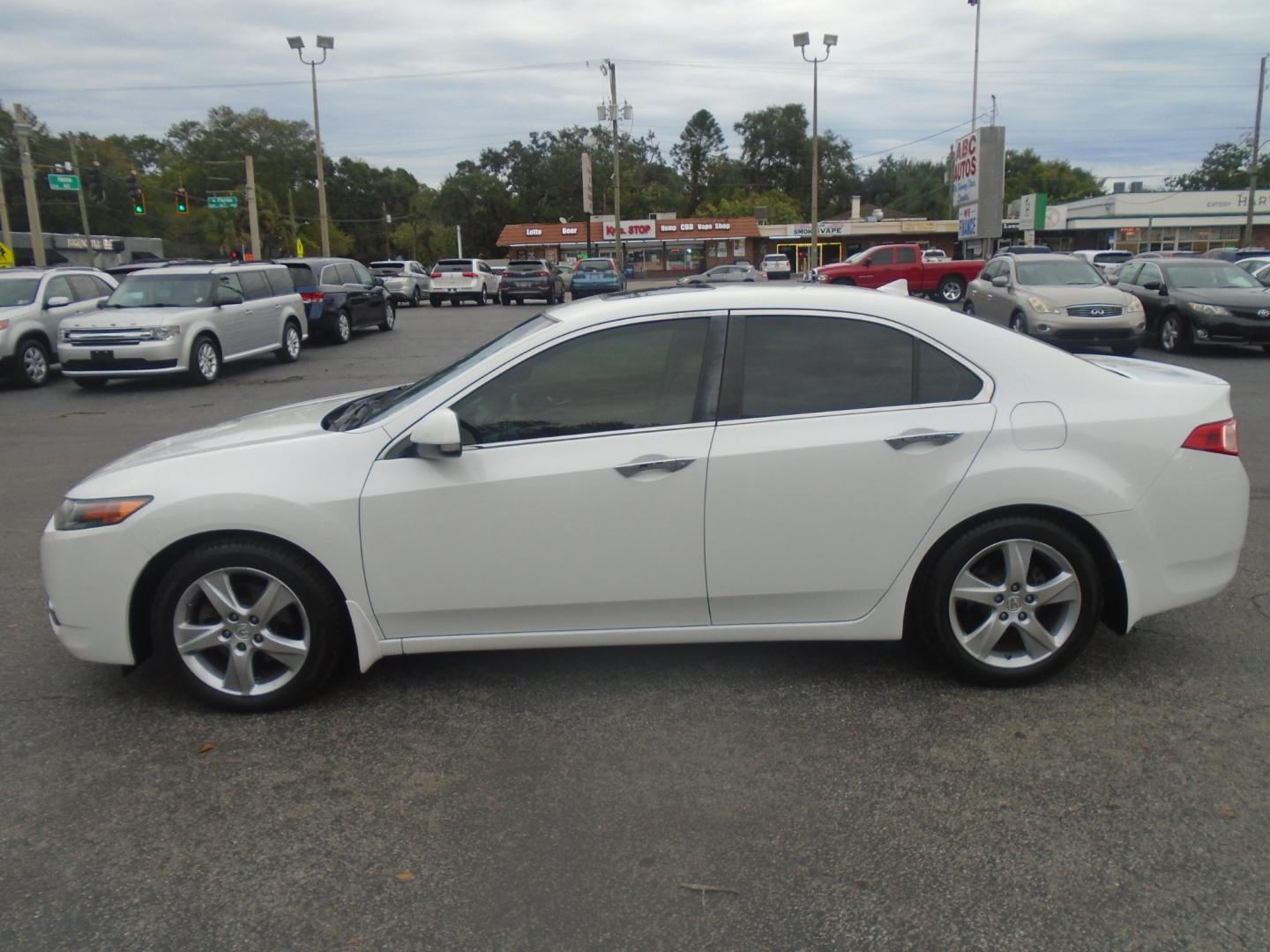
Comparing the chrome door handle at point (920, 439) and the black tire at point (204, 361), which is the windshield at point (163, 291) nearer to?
the black tire at point (204, 361)

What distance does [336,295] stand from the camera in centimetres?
2153

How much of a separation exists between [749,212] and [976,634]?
98.6 metres

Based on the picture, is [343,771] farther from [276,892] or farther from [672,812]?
[672,812]

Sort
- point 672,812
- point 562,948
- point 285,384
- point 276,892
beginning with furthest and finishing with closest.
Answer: point 285,384
point 672,812
point 276,892
point 562,948

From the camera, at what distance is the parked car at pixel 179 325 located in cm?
1454

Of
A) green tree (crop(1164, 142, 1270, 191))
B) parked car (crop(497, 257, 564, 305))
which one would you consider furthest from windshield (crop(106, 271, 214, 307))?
green tree (crop(1164, 142, 1270, 191))

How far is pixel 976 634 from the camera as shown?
3953 mm

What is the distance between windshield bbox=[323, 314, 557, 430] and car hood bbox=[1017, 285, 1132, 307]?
1352 centimetres

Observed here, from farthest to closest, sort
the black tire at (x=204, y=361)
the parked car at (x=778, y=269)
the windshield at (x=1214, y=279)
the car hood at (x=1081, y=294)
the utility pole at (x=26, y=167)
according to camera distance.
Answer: the parked car at (x=778, y=269), the utility pole at (x=26, y=167), the windshield at (x=1214, y=279), the car hood at (x=1081, y=294), the black tire at (x=204, y=361)

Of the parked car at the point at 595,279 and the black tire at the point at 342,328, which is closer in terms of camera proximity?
the black tire at the point at 342,328

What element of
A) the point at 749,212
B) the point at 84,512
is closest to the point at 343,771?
the point at 84,512

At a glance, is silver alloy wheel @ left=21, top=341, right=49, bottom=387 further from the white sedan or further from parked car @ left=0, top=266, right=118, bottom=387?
the white sedan

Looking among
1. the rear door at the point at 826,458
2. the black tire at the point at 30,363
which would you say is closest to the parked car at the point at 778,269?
the black tire at the point at 30,363

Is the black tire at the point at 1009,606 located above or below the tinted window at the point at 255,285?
below
